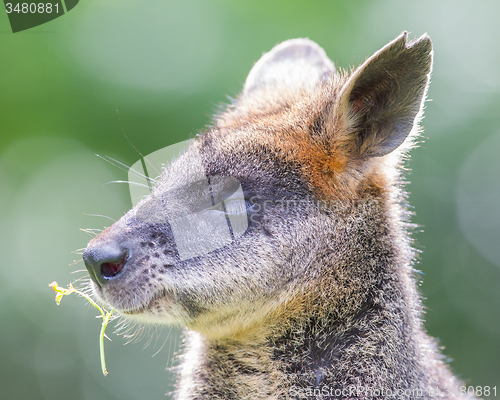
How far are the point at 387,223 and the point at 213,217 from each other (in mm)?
952

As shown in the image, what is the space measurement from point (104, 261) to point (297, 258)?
96 centimetres

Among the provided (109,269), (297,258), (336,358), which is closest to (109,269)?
(109,269)

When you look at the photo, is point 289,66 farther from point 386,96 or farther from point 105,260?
point 105,260

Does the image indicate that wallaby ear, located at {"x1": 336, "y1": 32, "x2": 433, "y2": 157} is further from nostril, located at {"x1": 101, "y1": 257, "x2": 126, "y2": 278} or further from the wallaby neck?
nostril, located at {"x1": 101, "y1": 257, "x2": 126, "y2": 278}

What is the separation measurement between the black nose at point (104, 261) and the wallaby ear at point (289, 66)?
1765 mm

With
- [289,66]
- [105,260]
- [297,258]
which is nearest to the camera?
[105,260]

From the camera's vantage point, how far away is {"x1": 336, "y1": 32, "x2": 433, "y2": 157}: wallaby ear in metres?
2.00

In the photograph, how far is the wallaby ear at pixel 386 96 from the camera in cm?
200

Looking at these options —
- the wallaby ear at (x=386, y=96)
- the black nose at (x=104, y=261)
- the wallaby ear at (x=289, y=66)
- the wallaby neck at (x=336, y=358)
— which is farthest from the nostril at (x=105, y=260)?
the wallaby ear at (x=289, y=66)

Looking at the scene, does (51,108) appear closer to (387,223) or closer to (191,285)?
(191,285)

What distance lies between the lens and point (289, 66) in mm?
3400

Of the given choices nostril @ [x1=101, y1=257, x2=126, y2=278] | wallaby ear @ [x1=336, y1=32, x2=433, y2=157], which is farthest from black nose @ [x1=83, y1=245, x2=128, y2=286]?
wallaby ear @ [x1=336, y1=32, x2=433, y2=157]

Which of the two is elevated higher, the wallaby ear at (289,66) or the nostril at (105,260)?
the wallaby ear at (289,66)

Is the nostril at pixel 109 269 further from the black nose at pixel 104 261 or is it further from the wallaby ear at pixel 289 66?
the wallaby ear at pixel 289 66
